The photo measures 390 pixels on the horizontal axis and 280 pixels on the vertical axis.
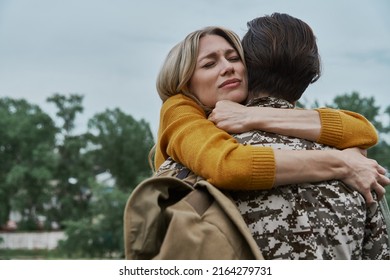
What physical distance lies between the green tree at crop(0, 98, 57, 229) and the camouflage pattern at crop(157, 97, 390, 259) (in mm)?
28513

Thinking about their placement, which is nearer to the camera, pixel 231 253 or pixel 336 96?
pixel 231 253

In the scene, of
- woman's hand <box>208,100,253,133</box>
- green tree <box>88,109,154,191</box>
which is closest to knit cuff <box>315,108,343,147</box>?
woman's hand <box>208,100,253,133</box>

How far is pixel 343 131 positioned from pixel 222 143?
1.14ft

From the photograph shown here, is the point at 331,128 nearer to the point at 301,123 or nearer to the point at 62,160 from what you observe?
the point at 301,123

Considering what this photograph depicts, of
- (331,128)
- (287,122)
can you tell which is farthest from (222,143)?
(331,128)

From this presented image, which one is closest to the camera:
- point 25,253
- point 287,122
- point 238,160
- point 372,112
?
point 238,160

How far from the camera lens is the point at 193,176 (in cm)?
145

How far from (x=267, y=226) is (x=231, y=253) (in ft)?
0.42

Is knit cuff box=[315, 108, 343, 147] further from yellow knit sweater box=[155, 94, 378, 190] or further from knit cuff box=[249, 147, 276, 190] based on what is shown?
knit cuff box=[249, 147, 276, 190]

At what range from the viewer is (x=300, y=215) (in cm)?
138

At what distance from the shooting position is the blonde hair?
5.52 feet
